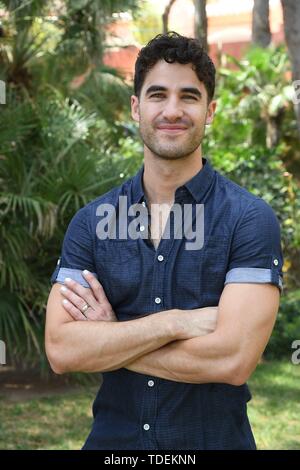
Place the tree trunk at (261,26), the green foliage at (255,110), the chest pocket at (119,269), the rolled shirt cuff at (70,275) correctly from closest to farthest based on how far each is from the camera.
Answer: the chest pocket at (119,269), the rolled shirt cuff at (70,275), the green foliage at (255,110), the tree trunk at (261,26)

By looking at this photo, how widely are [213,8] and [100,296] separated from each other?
30.2 metres

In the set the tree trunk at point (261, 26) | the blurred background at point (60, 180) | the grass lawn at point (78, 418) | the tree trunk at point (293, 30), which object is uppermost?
the tree trunk at point (261, 26)

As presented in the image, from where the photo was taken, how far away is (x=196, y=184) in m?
2.58

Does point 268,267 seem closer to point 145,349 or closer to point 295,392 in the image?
point 145,349

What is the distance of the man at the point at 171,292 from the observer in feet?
7.99

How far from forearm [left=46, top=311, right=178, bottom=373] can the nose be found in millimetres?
596

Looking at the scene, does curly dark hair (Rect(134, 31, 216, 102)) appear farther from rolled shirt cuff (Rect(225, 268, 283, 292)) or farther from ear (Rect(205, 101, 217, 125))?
rolled shirt cuff (Rect(225, 268, 283, 292))

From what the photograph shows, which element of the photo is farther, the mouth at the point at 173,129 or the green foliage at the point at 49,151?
the green foliage at the point at 49,151

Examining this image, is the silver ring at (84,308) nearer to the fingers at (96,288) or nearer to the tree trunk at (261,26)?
the fingers at (96,288)

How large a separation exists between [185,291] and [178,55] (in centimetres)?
73

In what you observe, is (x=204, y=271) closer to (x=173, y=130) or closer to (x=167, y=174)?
(x=167, y=174)

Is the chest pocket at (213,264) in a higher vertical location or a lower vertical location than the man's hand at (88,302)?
higher

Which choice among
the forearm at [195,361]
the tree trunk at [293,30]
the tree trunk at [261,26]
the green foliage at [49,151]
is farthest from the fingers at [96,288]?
the tree trunk at [261,26]

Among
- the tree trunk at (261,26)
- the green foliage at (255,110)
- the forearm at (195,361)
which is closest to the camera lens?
the forearm at (195,361)
